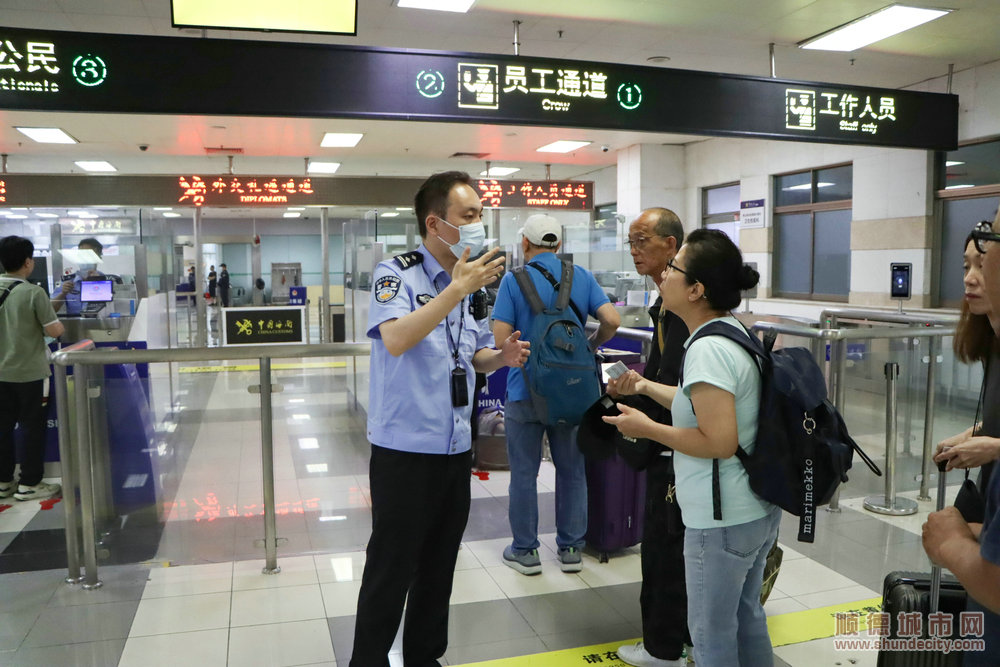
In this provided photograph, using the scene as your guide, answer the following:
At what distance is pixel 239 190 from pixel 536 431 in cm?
809

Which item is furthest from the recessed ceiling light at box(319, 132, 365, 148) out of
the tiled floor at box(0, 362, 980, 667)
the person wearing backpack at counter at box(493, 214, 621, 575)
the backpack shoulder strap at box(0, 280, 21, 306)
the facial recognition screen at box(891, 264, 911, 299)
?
the person wearing backpack at counter at box(493, 214, 621, 575)

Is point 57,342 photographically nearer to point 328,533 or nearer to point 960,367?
point 328,533

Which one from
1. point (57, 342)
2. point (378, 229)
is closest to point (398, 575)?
point (57, 342)

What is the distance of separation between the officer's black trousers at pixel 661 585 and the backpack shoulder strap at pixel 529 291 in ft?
2.97

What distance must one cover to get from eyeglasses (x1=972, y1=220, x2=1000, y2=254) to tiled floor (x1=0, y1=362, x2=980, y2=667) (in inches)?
70.4

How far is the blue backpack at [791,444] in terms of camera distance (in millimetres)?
1776

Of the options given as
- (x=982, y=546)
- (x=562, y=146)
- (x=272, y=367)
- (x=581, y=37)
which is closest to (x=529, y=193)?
(x=562, y=146)

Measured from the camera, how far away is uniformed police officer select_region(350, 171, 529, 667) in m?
2.13

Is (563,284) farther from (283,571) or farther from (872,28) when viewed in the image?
(872,28)

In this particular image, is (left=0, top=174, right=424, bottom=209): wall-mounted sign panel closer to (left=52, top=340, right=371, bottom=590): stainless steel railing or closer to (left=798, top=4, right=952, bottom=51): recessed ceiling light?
(left=798, top=4, right=952, bottom=51): recessed ceiling light

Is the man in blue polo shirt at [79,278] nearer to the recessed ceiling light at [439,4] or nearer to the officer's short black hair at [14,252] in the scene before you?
the officer's short black hair at [14,252]

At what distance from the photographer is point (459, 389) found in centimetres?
A: 219

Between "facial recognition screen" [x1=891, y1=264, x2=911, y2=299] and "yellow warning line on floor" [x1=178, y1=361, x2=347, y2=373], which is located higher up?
"facial recognition screen" [x1=891, y1=264, x2=911, y2=299]

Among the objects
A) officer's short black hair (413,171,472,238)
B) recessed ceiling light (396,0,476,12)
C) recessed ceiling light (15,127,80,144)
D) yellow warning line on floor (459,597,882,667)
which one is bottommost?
yellow warning line on floor (459,597,882,667)
